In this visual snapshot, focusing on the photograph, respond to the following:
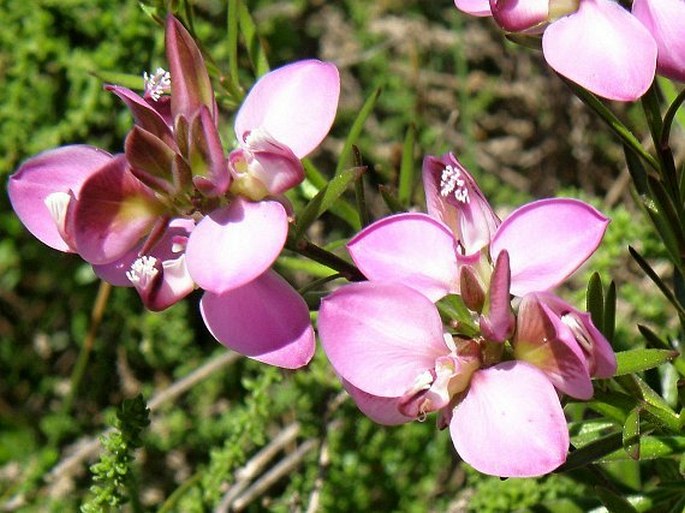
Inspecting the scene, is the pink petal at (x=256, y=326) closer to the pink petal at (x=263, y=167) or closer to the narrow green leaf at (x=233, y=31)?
the pink petal at (x=263, y=167)

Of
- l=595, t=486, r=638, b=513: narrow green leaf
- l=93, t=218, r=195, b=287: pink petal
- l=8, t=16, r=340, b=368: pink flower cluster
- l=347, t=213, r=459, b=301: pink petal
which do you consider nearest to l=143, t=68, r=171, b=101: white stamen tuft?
l=8, t=16, r=340, b=368: pink flower cluster

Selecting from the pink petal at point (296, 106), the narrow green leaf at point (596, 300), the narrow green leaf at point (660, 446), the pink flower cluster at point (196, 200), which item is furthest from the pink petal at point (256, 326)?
the narrow green leaf at point (660, 446)

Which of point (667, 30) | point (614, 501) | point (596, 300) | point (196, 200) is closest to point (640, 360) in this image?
point (596, 300)

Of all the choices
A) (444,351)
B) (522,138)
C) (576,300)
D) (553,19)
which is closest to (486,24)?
(522,138)

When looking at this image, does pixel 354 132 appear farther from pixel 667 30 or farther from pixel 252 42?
pixel 667 30

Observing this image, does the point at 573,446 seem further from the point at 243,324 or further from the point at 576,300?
the point at 576,300

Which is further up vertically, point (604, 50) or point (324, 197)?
point (604, 50)

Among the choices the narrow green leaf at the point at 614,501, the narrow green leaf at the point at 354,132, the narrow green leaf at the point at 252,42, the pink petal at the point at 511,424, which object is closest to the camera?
the pink petal at the point at 511,424
